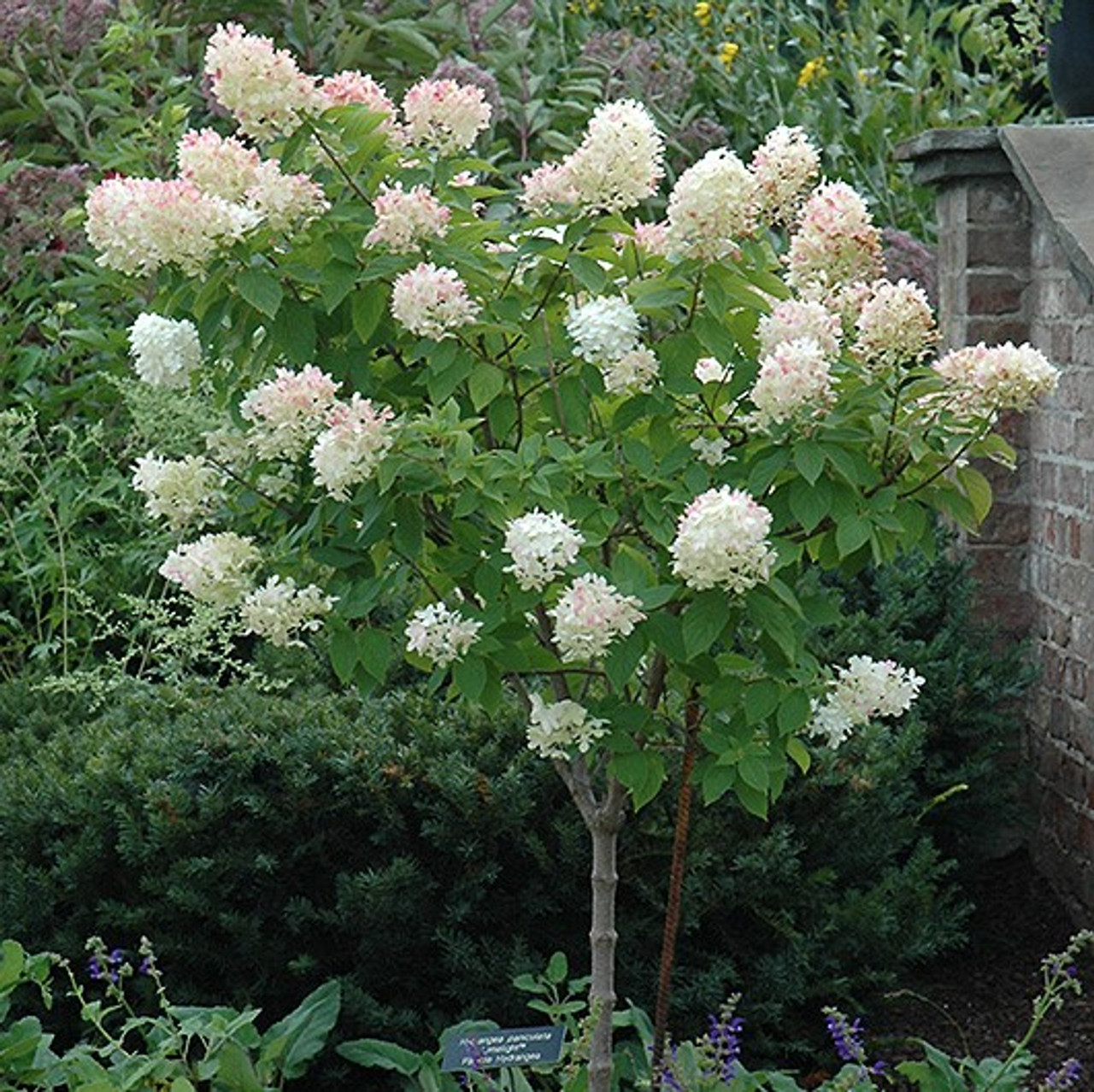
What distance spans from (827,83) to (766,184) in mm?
5056

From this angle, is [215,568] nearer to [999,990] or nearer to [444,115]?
[444,115]

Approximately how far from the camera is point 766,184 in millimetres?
2613

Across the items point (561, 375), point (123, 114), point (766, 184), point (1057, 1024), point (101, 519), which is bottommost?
point (1057, 1024)

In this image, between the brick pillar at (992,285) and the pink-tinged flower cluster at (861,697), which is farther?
the brick pillar at (992,285)

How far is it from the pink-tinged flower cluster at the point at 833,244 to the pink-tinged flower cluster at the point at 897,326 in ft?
0.27

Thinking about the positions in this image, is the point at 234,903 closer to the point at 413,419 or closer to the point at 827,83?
the point at 413,419

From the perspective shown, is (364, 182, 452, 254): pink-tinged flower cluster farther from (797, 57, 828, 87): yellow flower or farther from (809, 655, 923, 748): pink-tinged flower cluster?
(797, 57, 828, 87): yellow flower

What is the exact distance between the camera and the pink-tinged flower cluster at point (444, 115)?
2.62 meters

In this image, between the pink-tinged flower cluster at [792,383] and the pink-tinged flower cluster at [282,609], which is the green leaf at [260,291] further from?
the pink-tinged flower cluster at [792,383]

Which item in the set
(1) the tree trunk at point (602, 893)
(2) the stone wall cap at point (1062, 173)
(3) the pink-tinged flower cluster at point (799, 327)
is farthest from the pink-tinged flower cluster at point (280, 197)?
(2) the stone wall cap at point (1062, 173)

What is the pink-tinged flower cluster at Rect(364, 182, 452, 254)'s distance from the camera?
2.50 meters

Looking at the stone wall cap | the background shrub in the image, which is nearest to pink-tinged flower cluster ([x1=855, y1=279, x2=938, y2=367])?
the background shrub

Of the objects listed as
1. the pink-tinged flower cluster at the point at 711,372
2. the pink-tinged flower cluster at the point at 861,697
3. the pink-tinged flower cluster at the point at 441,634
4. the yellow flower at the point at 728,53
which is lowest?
the yellow flower at the point at 728,53

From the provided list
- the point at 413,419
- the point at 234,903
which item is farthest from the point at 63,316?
the point at 413,419
